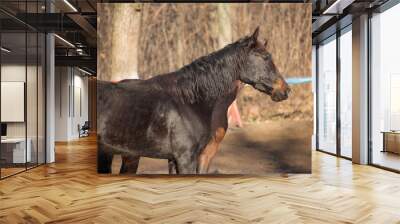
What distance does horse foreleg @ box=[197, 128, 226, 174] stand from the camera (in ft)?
21.0

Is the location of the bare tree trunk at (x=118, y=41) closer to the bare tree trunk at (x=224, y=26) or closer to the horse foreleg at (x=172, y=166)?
the bare tree trunk at (x=224, y=26)

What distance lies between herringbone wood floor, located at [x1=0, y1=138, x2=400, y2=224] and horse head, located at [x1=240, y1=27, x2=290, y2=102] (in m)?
1.44

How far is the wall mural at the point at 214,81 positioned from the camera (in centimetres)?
644

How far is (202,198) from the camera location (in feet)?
15.9

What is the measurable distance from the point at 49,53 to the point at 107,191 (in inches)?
169

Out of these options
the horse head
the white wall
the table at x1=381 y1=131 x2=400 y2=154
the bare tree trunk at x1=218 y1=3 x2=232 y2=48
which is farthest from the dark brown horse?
the white wall

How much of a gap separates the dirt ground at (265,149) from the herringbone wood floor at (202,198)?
18 cm

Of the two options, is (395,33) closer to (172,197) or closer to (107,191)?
(172,197)

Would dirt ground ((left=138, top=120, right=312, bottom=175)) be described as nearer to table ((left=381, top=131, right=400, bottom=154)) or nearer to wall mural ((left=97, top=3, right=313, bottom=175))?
wall mural ((left=97, top=3, right=313, bottom=175))

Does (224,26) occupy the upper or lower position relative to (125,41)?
upper

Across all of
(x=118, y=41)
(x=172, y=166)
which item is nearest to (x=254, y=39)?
(x=118, y=41)

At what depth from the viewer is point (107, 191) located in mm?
5297

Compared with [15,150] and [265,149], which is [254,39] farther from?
[15,150]

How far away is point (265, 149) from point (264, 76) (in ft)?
4.03
